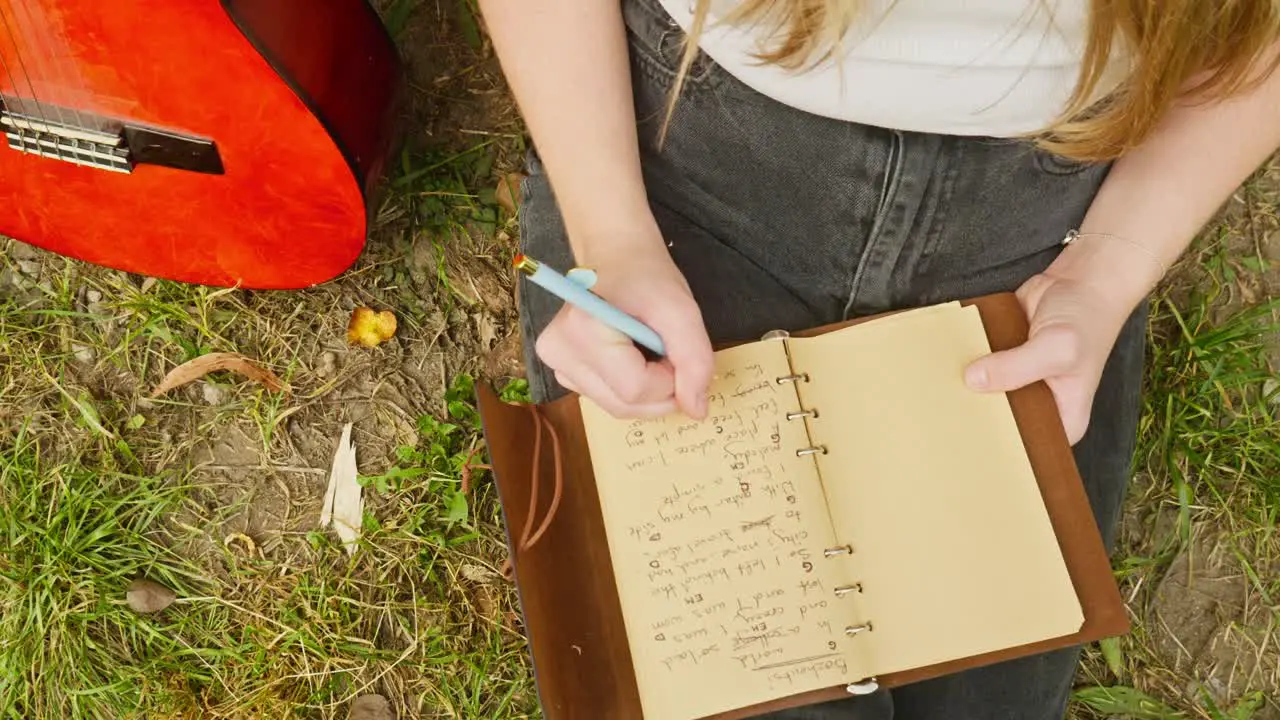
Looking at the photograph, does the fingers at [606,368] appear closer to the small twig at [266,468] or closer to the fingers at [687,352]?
the fingers at [687,352]

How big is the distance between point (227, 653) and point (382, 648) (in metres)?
0.24

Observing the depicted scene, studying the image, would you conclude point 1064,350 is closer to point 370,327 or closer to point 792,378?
point 792,378

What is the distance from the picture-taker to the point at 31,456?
157 centimetres

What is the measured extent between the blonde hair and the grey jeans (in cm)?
10

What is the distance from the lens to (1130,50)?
0.86 m

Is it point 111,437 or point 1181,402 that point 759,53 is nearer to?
point 1181,402

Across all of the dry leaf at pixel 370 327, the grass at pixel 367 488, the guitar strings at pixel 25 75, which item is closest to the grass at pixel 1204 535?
the grass at pixel 367 488

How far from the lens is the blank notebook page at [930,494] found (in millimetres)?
975

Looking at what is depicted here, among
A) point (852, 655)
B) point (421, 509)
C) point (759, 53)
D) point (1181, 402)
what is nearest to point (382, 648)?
point (421, 509)

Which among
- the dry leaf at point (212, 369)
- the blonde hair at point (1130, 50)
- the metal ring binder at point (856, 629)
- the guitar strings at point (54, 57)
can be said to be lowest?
the metal ring binder at point (856, 629)

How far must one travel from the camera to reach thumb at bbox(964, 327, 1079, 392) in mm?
991

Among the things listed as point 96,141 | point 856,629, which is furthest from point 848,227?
point 96,141

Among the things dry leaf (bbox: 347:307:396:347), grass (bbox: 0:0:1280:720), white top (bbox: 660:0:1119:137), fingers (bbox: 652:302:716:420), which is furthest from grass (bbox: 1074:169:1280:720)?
dry leaf (bbox: 347:307:396:347)

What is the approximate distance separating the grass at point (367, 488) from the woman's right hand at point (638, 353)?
25.5 inches
